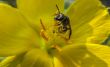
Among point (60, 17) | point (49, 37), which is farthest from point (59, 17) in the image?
point (49, 37)

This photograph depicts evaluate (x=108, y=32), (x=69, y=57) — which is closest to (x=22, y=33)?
(x=69, y=57)

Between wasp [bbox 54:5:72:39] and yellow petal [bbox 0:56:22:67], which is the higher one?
wasp [bbox 54:5:72:39]

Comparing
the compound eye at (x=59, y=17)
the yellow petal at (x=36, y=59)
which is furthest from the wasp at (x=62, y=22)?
the yellow petal at (x=36, y=59)

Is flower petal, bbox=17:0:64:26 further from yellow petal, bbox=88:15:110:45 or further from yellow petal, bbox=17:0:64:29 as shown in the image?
yellow petal, bbox=88:15:110:45

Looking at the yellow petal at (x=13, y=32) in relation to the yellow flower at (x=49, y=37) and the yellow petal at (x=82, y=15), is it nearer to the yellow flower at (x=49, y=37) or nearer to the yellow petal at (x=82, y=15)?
the yellow flower at (x=49, y=37)

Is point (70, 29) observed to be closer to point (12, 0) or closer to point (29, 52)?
point (29, 52)

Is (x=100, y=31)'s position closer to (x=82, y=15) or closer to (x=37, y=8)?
(x=82, y=15)

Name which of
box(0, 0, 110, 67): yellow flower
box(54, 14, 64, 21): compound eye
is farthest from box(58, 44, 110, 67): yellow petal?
box(54, 14, 64, 21): compound eye
